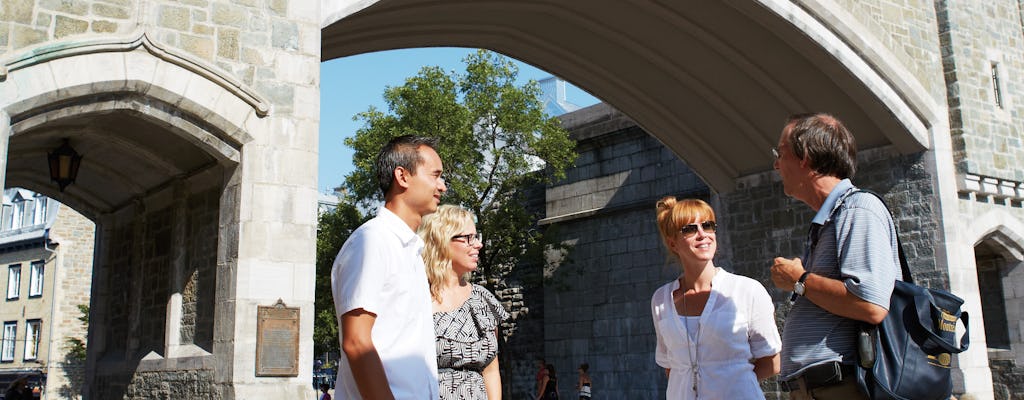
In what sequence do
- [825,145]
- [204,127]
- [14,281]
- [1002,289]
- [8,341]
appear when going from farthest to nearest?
[14,281] → [8,341] → [1002,289] → [204,127] → [825,145]

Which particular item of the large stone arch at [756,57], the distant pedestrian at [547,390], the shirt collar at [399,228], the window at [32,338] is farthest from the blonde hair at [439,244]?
the window at [32,338]

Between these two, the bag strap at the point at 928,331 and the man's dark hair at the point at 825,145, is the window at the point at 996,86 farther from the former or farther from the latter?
the bag strap at the point at 928,331

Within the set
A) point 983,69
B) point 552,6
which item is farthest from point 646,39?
point 983,69

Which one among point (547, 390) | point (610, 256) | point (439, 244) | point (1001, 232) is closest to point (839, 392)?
point (439, 244)

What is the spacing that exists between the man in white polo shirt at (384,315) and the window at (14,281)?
118ft

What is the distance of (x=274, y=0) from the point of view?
822 cm

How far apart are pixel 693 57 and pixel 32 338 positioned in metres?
29.0

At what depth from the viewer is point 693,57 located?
13.4 meters

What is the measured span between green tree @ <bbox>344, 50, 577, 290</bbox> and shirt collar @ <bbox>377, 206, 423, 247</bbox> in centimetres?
1381

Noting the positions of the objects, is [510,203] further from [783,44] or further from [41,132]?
[41,132]

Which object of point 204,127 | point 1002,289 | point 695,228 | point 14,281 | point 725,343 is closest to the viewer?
point 725,343

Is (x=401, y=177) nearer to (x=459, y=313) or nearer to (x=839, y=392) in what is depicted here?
(x=459, y=313)

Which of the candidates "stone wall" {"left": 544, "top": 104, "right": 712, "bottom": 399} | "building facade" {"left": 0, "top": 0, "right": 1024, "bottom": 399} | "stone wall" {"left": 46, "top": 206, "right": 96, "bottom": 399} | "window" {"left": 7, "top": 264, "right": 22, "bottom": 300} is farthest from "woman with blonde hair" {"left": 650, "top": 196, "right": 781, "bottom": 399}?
"window" {"left": 7, "top": 264, "right": 22, "bottom": 300}

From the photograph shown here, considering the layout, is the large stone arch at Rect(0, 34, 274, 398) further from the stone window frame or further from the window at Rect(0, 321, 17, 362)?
the window at Rect(0, 321, 17, 362)
